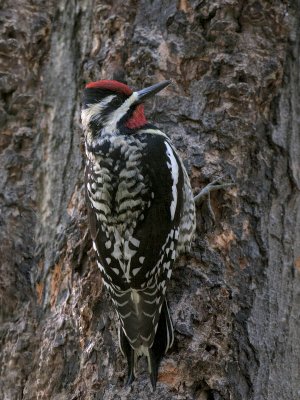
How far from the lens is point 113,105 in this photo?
352 cm

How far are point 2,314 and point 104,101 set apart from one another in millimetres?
1189

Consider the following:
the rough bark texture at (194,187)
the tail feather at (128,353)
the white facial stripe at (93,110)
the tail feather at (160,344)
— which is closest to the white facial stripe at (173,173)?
the rough bark texture at (194,187)

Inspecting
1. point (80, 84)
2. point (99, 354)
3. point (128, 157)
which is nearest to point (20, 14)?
point (80, 84)

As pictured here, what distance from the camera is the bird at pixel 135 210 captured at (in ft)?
9.98

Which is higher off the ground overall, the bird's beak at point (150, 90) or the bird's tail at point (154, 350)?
the bird's beak at point (150, 90)

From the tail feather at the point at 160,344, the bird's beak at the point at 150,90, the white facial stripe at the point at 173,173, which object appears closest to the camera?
the tail feather at the point at 160,344

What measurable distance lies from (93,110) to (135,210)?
0.62 meters

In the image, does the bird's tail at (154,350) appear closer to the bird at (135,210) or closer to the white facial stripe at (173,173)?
the bird at (135,210)

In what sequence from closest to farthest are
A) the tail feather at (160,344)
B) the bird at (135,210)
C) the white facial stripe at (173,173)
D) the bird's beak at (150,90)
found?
1. the tail feather at (160,344)
2. the bird at (135,210)
3. the white facial stripe at (173,173)
4. the bird's beak at (150,90)

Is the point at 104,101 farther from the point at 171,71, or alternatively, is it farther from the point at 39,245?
the point at 39,245

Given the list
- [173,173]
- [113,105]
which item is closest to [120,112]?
[113,105]

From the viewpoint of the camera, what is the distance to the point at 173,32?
3.67 meters

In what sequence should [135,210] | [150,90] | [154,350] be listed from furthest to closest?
[150,90] → [135,210] → [154,350]

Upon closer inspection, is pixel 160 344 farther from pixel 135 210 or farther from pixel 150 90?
pixel 150 90
